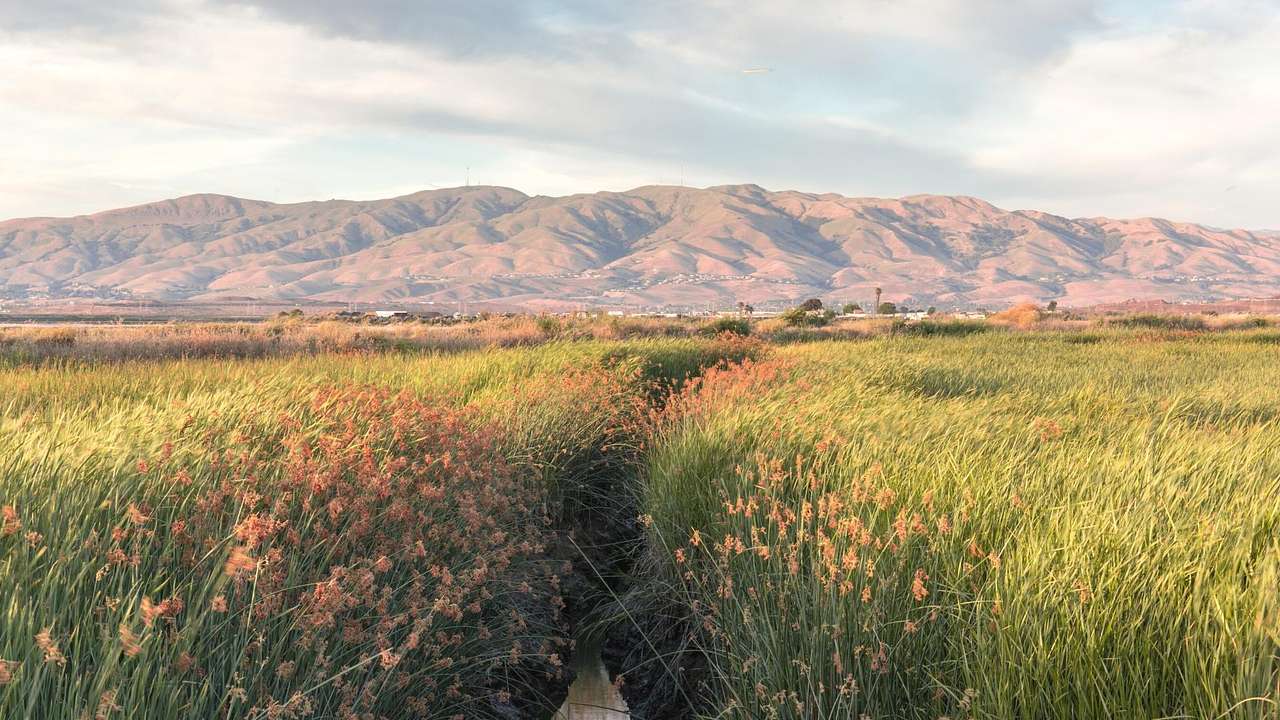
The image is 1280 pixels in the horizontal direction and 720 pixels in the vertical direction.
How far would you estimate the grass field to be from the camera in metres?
2.91

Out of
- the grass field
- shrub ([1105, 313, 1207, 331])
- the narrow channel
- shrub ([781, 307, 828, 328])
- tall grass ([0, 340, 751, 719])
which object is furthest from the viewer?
shrub ([781, 307, 828, 328])

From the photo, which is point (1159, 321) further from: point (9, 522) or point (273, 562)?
point (9, 522)

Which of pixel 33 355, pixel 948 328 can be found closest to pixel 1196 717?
pixel 33 355

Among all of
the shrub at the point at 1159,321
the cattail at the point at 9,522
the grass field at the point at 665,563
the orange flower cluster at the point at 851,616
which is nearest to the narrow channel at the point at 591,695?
the grass field at the point at 665,563

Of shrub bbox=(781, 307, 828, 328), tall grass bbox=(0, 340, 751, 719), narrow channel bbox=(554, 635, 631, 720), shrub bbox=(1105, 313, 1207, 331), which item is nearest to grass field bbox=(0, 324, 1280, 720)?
tall grass bbox=(0, 340, 751, 719)

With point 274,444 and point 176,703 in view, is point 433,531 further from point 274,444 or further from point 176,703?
point 176,703

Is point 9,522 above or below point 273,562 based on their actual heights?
above

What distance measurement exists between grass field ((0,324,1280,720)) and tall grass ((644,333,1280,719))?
27 millimetres

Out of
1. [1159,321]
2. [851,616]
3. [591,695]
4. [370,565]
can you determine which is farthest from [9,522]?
[1159,321]

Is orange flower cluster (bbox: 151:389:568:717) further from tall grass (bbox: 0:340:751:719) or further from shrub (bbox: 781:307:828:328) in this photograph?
shrub (bbox: 781:307:828:328)

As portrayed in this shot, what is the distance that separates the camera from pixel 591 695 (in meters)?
6.09

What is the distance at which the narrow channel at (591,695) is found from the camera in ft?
19.1

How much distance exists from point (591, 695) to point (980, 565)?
3.26 metres

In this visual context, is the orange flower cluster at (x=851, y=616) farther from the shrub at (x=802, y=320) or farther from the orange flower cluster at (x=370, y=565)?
the shrub at (x=802, y=320)
